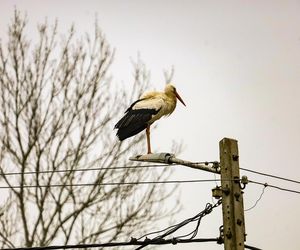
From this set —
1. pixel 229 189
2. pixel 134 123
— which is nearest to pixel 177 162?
pixel 229 189

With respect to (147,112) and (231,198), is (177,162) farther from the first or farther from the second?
(147,112)

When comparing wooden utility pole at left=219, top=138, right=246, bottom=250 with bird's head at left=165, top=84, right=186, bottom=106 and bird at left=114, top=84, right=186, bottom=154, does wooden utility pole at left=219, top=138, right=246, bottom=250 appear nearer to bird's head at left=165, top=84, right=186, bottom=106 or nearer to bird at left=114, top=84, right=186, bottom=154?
bird at left=114, top=84, right=186, bottom=154

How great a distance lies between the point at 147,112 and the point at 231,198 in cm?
221

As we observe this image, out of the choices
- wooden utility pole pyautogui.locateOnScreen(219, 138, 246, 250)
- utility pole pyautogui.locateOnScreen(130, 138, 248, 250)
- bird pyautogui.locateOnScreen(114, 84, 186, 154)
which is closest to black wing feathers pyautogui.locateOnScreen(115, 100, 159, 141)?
bird pyautogui.locateOnScreen(114, 84, 186, 154)

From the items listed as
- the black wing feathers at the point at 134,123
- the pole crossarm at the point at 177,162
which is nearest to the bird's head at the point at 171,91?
the black wing feathers at the point at 134,123

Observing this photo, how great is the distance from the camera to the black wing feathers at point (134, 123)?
7.58 meters

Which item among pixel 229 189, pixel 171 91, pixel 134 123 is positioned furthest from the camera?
pixel 171 91

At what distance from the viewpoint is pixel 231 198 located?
606cm

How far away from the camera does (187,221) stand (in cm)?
658

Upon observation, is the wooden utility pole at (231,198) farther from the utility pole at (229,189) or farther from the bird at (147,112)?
the bird at (147,112)

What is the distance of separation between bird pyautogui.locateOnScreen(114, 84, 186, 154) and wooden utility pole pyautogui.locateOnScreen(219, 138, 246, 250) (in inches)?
61.0

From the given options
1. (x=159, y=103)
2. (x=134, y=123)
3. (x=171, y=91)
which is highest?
(x=171, y=91)

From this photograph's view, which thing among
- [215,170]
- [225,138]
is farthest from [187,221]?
[225,138]

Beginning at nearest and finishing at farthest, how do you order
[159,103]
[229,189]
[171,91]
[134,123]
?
[229,189] → [134,123] → [159,103] → [171,91]
